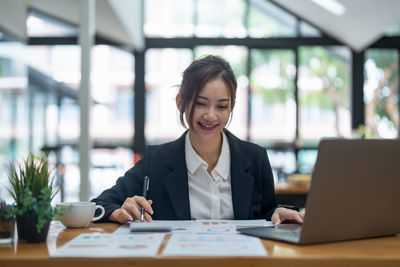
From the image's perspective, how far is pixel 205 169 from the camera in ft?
6.35

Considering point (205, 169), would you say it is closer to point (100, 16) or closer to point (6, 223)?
point (6, 223)

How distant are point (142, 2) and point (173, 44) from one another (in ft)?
3.08

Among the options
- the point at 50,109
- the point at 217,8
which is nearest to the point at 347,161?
the point at 50,109

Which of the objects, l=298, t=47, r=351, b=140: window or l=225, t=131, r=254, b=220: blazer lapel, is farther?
l=298, t=47, r=351, b=140: window

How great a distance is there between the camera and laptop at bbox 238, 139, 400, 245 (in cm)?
121

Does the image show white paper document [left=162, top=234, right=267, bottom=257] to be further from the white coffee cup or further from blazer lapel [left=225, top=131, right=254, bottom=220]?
blazer lapel [left=225, top=131, right=254, bottom=220]

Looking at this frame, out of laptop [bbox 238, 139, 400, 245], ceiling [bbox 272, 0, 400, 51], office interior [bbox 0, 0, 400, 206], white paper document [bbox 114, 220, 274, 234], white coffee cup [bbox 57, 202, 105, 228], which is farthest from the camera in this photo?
office interior [bbox 0, 0, 400, 206]

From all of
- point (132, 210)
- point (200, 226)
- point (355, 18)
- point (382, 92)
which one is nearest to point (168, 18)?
point (355, 18)

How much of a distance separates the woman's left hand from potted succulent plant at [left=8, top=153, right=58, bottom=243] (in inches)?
28.0

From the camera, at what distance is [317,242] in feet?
4.18

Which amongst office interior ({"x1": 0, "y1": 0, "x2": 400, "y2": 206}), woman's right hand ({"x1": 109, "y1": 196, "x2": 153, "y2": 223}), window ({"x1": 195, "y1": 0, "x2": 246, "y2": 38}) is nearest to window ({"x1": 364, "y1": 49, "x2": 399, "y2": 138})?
office interior ({"x1": 0, "y1": 0, "x2": 400, "y2": 206})

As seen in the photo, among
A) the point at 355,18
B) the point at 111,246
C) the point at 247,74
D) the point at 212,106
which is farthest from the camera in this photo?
the point at 247,74

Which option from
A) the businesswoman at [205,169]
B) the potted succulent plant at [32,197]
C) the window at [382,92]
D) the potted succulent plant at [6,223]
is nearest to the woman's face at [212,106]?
the businesswoman at [205,169]

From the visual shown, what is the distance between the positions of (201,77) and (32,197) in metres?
0.79
